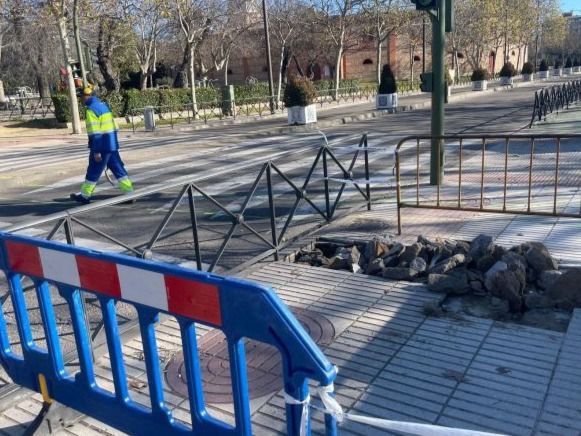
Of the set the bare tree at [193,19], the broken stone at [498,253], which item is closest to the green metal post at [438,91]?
the broken stone at [498,253]

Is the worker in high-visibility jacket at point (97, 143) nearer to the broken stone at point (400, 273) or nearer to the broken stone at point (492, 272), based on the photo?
the broken stone at point (400, 273)

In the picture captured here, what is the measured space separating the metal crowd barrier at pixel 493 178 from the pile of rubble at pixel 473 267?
101 centimetres

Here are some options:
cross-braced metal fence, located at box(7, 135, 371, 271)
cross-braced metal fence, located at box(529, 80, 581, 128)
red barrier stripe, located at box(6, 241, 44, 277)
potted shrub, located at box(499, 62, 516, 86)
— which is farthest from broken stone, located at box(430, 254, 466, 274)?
potted shrub, located at box(499, 62, 516, 86)

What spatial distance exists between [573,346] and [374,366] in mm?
1387

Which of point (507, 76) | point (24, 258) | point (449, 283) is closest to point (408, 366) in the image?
point (449, 283)

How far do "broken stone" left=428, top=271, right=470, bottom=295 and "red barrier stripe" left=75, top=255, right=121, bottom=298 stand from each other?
10.1 ft

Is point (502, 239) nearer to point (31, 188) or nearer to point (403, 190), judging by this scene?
point (403, 190)

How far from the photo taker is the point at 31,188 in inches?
451

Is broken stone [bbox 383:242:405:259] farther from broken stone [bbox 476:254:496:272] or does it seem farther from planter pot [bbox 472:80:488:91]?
planter pot [bbox 472:80:488:91]

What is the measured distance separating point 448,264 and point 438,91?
509cm

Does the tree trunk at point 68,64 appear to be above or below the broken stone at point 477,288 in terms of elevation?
above

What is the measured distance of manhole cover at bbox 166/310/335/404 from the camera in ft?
11.6

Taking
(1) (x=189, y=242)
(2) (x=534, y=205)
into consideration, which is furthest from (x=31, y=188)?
(2) (x=534, y=205)

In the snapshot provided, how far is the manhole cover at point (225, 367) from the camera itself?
3.54m
